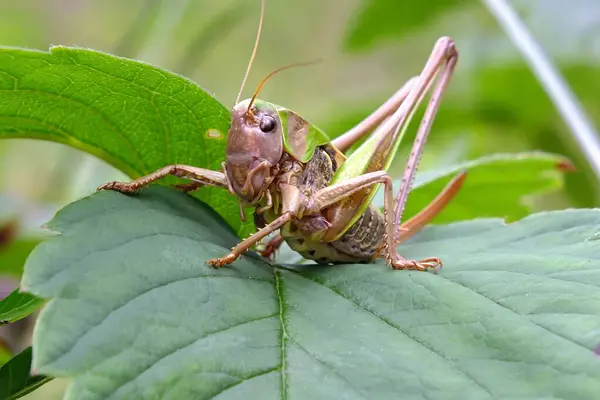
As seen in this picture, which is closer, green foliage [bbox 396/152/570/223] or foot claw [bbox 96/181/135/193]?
foot claw [bbox 96/181/135/193]

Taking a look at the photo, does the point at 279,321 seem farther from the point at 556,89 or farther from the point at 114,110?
the point at 556,89

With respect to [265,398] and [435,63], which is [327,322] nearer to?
[265,398]

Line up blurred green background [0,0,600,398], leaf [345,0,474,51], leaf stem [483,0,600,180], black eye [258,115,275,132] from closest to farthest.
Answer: black eye [258,115,275,132] → leaf stem [483,0,600,180] → blurred green background [0,0,600,398] → leaf [345,0,474,51]

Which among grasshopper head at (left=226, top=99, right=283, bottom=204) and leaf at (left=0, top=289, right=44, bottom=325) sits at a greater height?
grasshopper head at (left=226, top=99, right=283, bottom=204)

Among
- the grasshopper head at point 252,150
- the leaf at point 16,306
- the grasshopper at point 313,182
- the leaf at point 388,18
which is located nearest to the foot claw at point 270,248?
the grasshopper at point 313,182

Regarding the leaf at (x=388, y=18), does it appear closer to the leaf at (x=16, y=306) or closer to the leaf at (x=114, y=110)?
the leaf at (x=114, y=110)

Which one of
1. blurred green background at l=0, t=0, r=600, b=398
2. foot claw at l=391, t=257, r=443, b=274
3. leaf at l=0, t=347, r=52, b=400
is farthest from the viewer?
blurred green background at l=0, t=0, r=600, b=398

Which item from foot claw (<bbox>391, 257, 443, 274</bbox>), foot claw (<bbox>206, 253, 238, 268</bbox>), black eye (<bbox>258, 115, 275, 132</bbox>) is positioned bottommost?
foot claw (<bbox>206, 253, 238, 268</bbox>)

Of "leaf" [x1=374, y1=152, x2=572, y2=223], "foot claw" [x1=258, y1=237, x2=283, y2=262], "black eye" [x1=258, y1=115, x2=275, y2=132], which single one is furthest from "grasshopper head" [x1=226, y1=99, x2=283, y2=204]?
"leaf" [x1=374, y1=152, x2=572, y2=223]

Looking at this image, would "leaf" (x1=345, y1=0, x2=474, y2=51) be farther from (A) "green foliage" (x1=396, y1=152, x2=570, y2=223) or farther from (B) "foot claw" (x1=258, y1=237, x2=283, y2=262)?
(B) "foot claw" (x1=258, y1=237, x2=283, y2=262)
